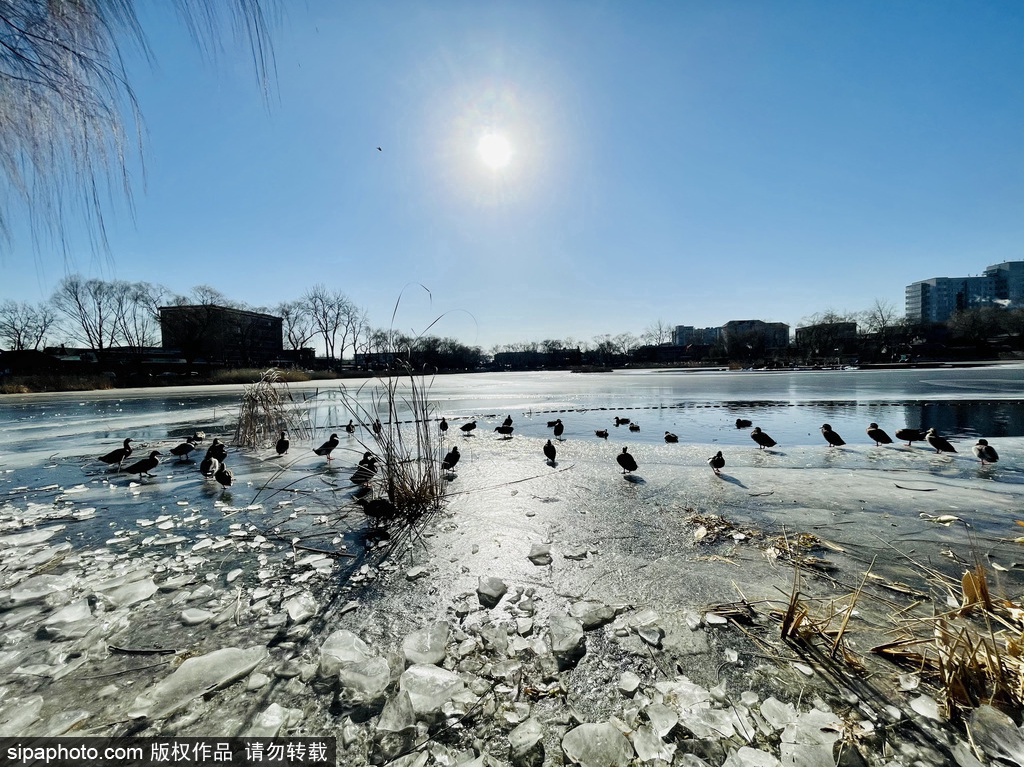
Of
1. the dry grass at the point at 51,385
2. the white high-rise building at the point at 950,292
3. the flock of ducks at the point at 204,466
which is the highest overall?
the white high-rise building at the point at 950,292

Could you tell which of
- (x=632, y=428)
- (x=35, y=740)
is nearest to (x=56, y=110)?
(x=35, y=740)

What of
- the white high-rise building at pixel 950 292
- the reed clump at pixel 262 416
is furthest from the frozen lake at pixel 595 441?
the white high-rise building at pixel 950 292

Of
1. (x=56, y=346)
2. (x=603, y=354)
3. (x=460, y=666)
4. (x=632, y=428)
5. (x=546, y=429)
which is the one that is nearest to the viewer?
(x=460, y=666)

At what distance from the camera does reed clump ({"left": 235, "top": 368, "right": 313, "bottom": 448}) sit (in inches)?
342

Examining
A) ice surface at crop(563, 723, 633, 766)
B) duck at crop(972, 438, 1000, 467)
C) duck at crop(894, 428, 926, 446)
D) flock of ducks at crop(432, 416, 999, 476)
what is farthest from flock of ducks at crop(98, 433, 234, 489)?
duck at crop(894, 428, 926, 446)

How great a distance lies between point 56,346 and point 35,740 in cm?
8609

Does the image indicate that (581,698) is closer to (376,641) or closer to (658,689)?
(658,689)

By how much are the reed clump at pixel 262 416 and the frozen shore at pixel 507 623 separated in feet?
13.4

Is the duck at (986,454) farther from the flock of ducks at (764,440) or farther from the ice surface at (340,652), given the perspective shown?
the ice surface at (340,652)

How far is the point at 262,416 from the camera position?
8.97 meters

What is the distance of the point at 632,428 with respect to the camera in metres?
10.0

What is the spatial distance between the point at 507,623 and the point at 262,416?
28.5ft

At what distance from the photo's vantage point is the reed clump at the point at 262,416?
8.68m

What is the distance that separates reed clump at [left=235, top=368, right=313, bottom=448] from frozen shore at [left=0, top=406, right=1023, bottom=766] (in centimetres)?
409
